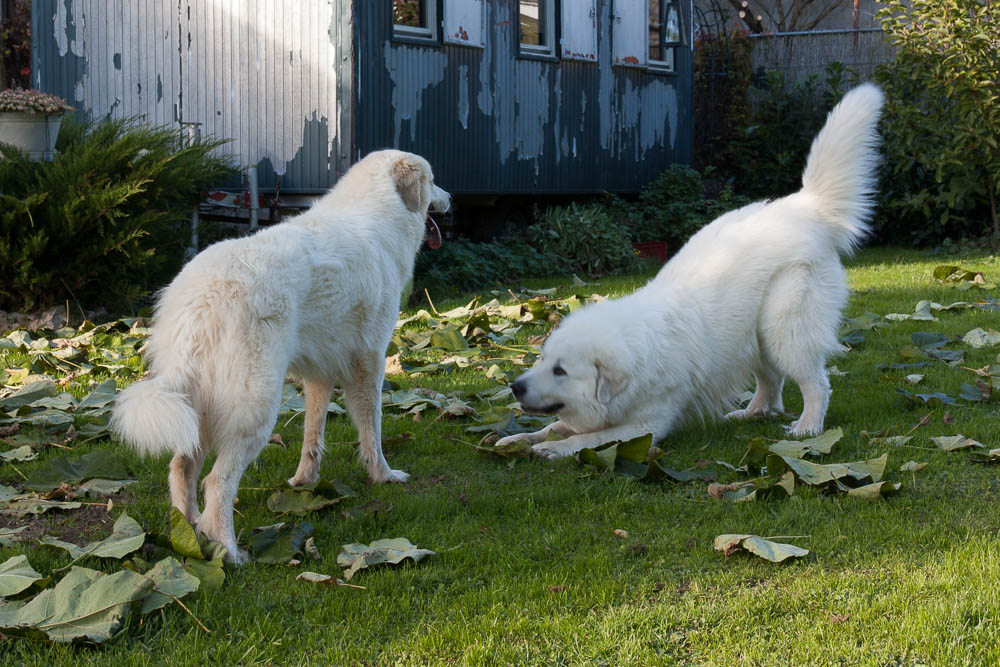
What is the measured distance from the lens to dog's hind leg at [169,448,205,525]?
3764mm

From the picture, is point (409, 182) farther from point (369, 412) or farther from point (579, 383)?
point (579, 383)

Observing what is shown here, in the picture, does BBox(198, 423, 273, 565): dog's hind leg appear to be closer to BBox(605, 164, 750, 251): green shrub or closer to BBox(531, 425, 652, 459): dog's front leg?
BBox(531, 425, 652, 459): dog's front leg

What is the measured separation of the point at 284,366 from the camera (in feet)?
12.2

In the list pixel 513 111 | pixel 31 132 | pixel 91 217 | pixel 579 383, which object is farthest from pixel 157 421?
pixel 513 111

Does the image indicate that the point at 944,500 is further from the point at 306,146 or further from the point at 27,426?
the point at 306,146

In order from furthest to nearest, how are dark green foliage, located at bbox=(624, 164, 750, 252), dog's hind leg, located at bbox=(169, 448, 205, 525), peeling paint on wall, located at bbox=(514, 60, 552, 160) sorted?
dark green foliage, located at bbox=(624, 164, 750, 252), peeling paint on wall, located at bbox=(514, 60, 552, 160), dog's hind leg, located at bbox=(169, 448, 205, 525)

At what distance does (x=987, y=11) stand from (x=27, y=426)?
12.9m

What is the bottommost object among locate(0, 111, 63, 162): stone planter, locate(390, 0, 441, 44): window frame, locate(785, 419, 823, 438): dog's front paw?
locate(785, 419, 823, 438): dog's front paw

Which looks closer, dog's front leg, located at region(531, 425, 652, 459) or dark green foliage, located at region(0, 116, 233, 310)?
dog's front leg, located at region(531, 425, 652, 459)

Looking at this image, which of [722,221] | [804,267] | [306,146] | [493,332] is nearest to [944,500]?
[804,267]

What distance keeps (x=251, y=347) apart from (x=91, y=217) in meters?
5.45

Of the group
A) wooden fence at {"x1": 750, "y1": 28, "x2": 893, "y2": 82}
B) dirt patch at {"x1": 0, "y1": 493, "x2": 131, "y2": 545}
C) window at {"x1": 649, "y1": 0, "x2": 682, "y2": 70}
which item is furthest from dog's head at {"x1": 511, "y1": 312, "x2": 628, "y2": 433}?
wooden fence at {"x1": 750, "y1": 28, "x2": 893, "y2": 82}

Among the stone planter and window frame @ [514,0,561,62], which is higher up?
window frame @ [514,0,561,62]

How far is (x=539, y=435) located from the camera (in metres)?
5.31
